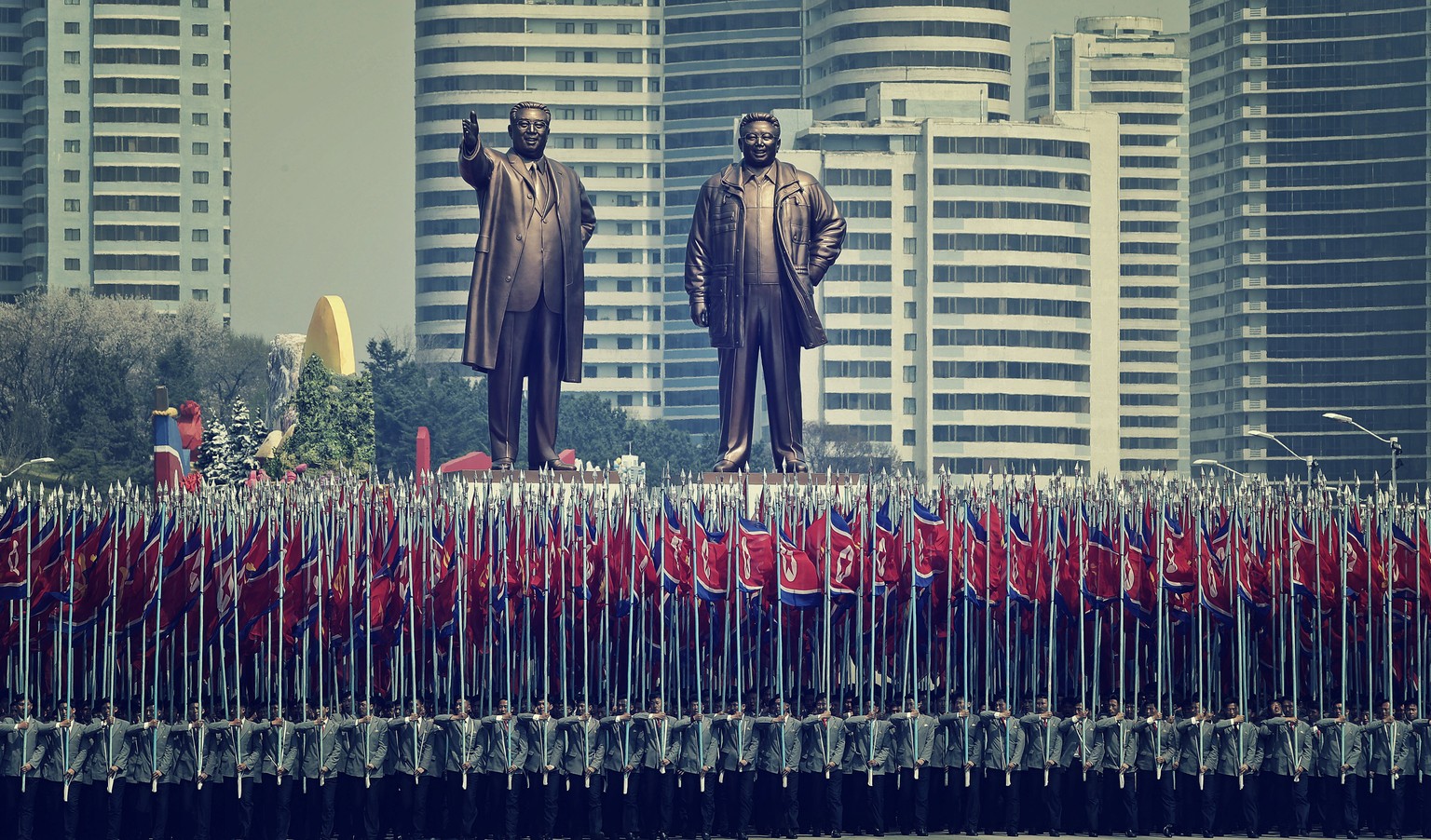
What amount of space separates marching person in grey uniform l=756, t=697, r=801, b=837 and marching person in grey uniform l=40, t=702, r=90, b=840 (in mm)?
6668

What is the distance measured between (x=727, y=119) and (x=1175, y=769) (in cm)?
13590

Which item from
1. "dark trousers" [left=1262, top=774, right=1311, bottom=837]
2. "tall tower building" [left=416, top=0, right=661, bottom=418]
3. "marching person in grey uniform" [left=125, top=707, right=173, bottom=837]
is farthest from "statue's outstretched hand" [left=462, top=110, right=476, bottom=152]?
"tall tower building" [left=416, top=0, right=661, bottom=418]

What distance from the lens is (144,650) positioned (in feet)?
85.4

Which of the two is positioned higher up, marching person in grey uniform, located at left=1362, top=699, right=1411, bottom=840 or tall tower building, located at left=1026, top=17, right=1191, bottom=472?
tall tower building, located at left=1026, top=17, right=1191, bottom=472

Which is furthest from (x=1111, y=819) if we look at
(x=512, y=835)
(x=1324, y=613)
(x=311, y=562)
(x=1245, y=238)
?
(x=1245, y=238)

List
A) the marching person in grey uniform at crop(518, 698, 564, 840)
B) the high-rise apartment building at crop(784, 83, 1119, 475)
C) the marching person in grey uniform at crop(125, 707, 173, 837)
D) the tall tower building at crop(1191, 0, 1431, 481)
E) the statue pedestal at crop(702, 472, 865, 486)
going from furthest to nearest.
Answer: the tall tower building at crop(1191, 0, 1431, 481), the high-rise apartment building at crop(784, 83, 1119, 475), the statue pedestal at crop(702, 472, 865, 486), the marching person in grey uniform at crop(518, 698, 564, 840), the marching person in grey uniform at crop(125, 707, 173, 837)

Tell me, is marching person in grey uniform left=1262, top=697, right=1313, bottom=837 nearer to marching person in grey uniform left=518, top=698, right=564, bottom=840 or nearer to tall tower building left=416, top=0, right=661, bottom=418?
marching person in grey uniform left=518, top=698, right=564, bottom=840

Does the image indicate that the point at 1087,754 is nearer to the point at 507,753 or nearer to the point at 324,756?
the point at 507,753

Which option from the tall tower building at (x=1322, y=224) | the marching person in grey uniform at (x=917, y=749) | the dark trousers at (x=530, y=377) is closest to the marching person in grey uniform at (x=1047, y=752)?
the marching person in grey uniform at (x=917, y=749)

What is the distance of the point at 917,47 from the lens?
13975cm

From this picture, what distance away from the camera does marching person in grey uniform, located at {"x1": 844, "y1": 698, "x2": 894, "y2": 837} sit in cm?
2577

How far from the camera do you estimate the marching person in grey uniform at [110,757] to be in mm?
24812

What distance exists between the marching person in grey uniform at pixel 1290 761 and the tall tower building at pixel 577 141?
12562cm

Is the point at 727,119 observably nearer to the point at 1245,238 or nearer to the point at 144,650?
the point at 1245,238
